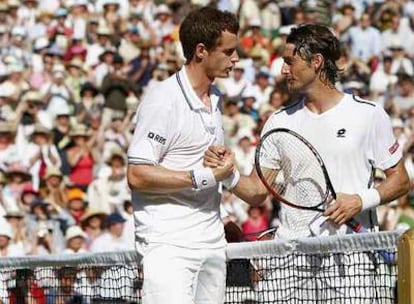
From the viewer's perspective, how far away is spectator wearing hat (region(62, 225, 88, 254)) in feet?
51.5

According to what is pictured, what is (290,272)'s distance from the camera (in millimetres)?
8023

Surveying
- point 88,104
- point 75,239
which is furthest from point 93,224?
point 88,104

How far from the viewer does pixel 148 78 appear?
23.1 meters

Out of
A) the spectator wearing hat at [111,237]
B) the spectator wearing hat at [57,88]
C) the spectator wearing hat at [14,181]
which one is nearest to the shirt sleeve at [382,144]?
the spectator wearing hat at [111,237]

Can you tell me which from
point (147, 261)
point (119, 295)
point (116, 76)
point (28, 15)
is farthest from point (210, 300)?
point (28, 15)

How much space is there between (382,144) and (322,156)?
0.34m

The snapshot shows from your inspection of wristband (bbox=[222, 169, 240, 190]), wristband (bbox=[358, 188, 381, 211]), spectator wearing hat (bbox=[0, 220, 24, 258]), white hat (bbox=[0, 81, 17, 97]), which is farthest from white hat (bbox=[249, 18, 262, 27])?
wristband (bbox=[358, 188, 381, 211])

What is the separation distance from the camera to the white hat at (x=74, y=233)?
16.0 metres

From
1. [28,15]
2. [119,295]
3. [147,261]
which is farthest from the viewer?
[28,15]

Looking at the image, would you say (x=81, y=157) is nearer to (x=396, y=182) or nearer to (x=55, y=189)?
(x=55, y=189)

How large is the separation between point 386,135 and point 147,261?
1.52 meters

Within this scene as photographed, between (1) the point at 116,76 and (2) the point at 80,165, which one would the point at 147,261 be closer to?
(2) the point at 80,165

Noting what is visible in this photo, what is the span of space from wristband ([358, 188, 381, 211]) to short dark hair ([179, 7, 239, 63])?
1.12m

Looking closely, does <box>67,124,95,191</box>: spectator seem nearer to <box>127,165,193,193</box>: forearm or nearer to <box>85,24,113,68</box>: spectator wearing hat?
<box>85,24,113,68</box>: spectator wearing hat
